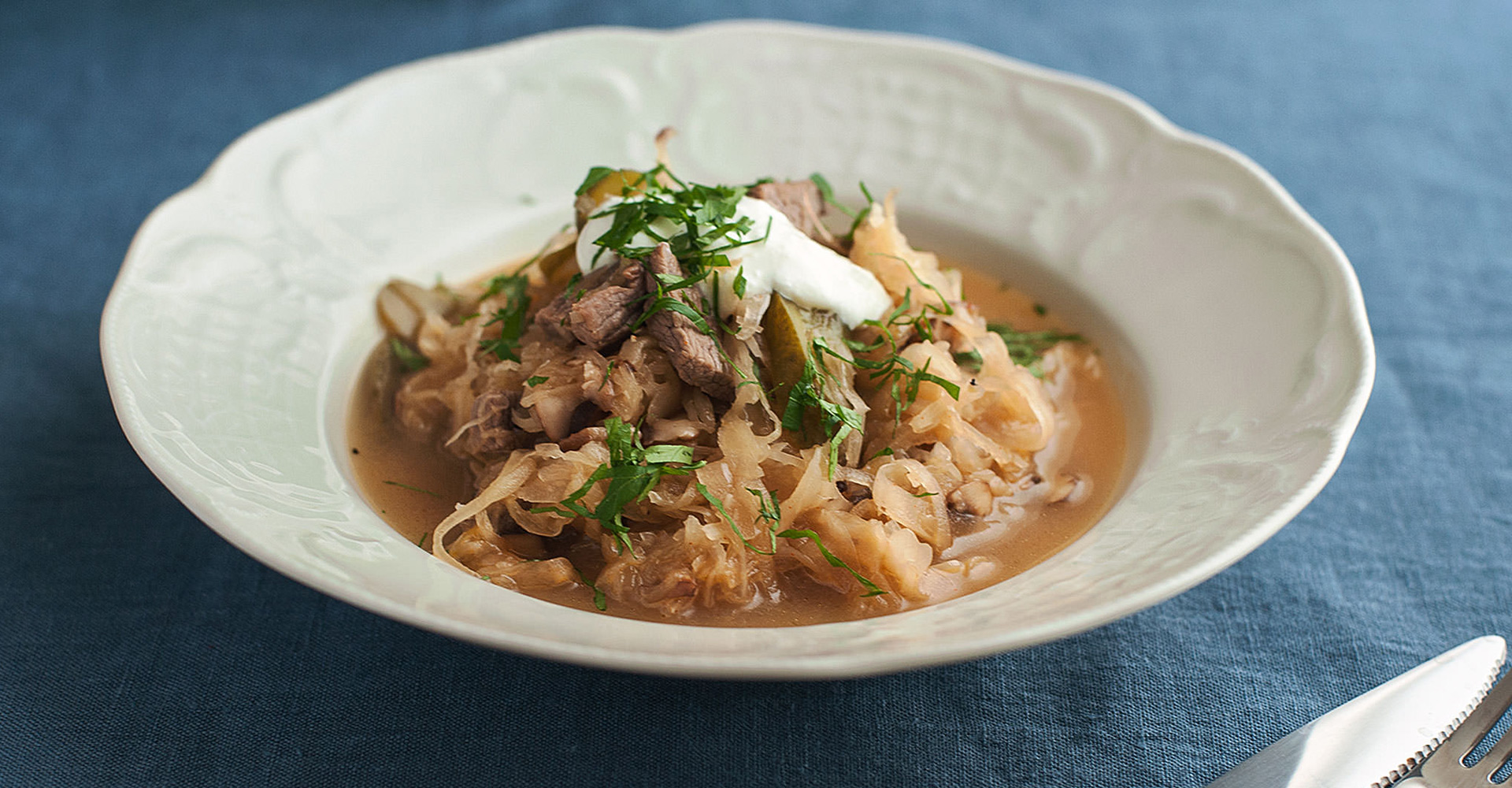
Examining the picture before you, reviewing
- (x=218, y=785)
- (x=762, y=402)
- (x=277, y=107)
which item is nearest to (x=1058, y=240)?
(x=762, y=402)

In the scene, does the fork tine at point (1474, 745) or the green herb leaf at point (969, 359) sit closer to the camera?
the fork tine at point (1474, 745)

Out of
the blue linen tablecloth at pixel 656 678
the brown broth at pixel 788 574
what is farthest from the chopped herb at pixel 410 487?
the blue linen tablecloth at pixel 656 678

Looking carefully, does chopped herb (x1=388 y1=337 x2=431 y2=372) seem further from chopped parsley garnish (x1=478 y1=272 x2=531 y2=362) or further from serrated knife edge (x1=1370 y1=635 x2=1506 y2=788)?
serrated knife edge (x1=1370 y1=635 x2=1506 y2=788)

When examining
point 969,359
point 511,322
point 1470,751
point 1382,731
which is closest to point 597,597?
point 511,322

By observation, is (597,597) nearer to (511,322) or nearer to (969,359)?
(511,322)

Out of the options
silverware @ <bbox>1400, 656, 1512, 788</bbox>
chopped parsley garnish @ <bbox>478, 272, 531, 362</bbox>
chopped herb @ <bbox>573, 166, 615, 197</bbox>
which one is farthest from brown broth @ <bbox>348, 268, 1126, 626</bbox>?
silverware @ <bbox>1400, 656, 1512, 788</bbox>

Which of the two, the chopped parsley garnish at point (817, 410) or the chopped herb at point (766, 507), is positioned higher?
the chopped parsley garnish at point (817, 410)

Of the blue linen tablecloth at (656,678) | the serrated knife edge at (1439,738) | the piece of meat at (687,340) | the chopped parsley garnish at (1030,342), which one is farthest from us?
the chopped parsley garnish at (1030,342)

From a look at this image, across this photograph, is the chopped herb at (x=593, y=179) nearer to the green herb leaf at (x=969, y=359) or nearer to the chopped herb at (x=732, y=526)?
the chopped herb at (x=732, y=526)
